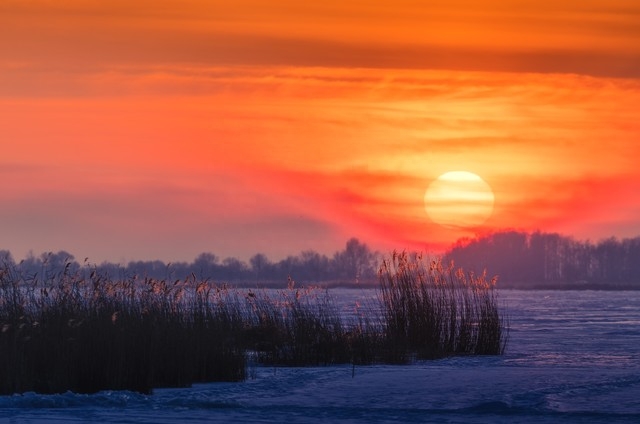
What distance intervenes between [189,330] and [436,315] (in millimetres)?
5121

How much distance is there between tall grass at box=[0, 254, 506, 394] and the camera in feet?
31.9

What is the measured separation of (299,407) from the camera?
862cm

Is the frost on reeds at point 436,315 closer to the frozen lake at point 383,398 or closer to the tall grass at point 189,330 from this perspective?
the tall grass at point 189,330

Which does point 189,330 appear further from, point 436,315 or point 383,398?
point 436,315

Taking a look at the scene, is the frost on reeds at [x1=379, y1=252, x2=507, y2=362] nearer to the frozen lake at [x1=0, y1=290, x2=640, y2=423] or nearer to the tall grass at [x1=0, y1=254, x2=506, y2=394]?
the tall grass at [x1=0, y1=254, x2=506, y2=394]

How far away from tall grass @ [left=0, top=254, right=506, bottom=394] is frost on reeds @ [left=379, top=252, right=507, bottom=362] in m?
0.02

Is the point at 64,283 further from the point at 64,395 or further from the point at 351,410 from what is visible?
the point at 351,410

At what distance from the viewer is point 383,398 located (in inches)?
361

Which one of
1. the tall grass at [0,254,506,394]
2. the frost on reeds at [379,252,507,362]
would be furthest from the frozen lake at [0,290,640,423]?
the frost on reeds at [379,252,507,362]

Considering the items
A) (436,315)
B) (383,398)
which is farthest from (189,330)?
(436,315)

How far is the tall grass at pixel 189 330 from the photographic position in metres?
Answer: 9.73

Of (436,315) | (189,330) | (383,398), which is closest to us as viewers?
(383,398)

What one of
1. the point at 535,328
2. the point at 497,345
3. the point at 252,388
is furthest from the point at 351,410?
the point at 535,328

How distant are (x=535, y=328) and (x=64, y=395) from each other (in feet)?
52.8
